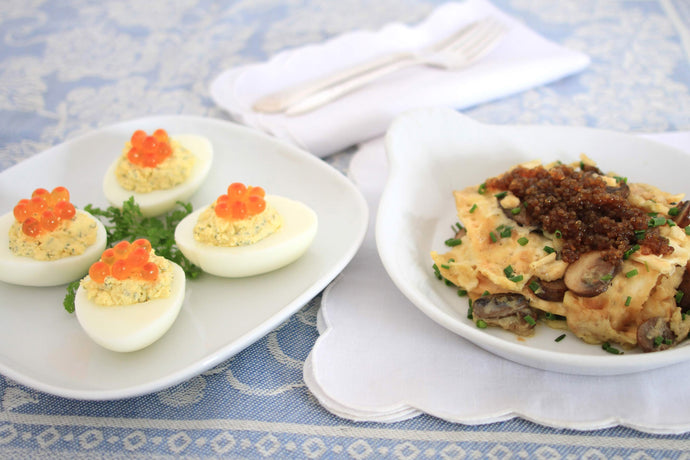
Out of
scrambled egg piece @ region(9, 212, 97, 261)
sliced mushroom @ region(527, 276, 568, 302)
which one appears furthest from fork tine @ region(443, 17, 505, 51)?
scrambled egg piece @ region(9, 212, 97, 261)

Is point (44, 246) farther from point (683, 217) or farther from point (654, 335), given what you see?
point (683, 217)

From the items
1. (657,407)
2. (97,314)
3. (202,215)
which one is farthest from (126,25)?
(657,407)

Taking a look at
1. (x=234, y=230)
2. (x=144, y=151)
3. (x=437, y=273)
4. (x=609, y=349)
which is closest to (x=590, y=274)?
(x=609, y=349)

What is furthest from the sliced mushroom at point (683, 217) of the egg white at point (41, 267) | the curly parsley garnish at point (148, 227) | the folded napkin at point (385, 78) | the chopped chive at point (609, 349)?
the egg white at point (41, 267)

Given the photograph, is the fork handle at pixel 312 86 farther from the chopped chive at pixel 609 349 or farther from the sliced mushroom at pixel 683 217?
the chopped chive at pixel 609 349

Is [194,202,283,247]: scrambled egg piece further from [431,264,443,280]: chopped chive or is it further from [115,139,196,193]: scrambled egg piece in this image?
[431,264,443,280]: chopped chive

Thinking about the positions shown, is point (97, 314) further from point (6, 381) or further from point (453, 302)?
point (453, 302)
